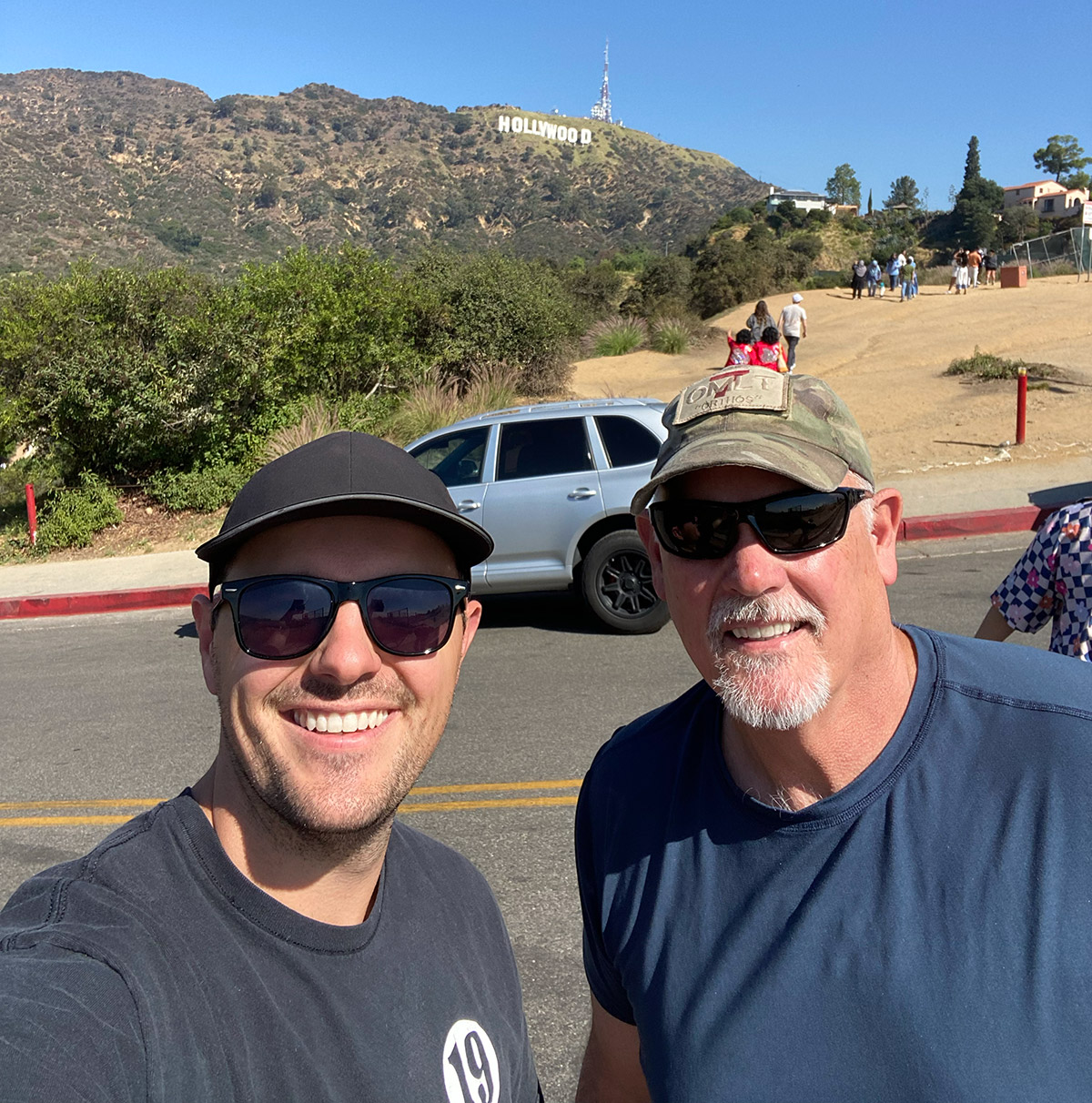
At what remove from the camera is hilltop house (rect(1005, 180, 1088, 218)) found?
338 feet

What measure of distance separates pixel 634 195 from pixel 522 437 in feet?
417

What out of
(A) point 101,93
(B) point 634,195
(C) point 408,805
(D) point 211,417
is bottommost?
(C) point 408,805

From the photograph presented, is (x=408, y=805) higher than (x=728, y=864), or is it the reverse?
(x=728, y=864)

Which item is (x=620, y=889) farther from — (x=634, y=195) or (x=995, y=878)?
(x=634, y=195)

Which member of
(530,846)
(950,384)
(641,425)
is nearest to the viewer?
(530,846)

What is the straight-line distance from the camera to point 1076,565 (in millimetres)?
3133

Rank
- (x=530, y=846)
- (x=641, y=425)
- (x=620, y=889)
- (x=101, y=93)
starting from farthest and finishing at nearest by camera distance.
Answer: (x=101, y=93), (x=641, y=425), (x=530, y=846), (x=620, y=889)

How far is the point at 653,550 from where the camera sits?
6.74ft

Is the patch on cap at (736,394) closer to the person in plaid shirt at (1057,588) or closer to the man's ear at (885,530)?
the man's ear at (885,530)

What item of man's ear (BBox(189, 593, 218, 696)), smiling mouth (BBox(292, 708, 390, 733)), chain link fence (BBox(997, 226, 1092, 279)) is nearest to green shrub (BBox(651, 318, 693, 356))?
chain link fence (BBox(997, 226, 1092, 279))

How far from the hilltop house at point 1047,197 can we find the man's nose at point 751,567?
11298 cm

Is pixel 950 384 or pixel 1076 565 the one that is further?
pixel 950 384

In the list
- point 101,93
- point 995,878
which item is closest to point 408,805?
point 995,878

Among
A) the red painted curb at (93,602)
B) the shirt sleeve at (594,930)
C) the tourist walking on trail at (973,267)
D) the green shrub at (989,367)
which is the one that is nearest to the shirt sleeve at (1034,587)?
the shirt sleeve at (594,930)
